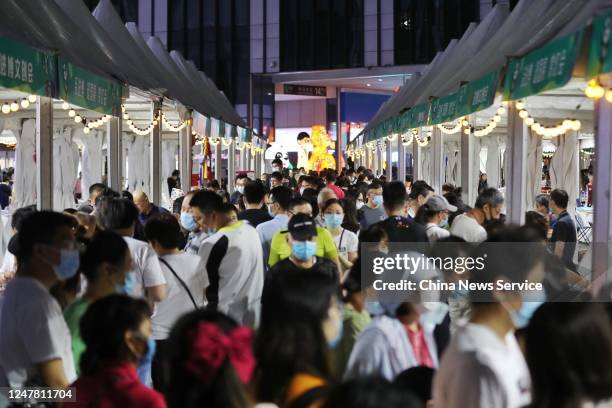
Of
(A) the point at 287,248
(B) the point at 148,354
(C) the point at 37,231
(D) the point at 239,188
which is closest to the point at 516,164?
(A) the point at 287,248

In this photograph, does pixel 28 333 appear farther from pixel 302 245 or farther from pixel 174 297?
pixel 302 245

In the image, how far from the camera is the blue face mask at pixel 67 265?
3.43m

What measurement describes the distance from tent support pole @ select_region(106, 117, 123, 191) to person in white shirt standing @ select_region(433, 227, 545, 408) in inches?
283

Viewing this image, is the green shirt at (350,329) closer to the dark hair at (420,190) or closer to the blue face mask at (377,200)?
the dark hair at (420,190)

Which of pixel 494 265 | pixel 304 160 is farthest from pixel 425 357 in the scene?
pixel 304 160

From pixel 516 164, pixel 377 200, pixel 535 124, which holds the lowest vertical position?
pixel 377 200

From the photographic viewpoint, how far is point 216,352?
2.35 metres

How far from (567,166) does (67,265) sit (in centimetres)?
959

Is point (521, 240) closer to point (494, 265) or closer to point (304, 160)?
point (494, 265)

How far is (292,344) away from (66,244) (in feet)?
4.79

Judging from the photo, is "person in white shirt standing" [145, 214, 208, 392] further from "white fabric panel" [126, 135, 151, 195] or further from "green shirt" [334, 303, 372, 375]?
"white fabric panel" [126, 135, 151, 195]

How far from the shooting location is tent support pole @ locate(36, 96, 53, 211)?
21.6 feet

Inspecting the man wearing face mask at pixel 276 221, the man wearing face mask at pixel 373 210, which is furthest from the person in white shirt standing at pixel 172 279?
the man wearing face mask at pixel 373 210

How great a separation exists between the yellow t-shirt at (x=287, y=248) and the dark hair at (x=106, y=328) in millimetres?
2834
